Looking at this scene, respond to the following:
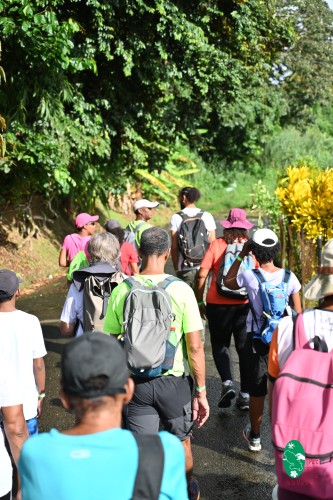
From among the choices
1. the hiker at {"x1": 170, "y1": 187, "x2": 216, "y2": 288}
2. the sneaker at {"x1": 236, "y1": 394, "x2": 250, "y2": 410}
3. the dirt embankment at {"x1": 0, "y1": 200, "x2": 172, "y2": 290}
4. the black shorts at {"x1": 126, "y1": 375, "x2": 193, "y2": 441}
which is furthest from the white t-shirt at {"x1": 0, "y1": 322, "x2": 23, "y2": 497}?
the dirt embankment at {"x1": 0, "y1": 200, "x2": 172, "y2": 290}

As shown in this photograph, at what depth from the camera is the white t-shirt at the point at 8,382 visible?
3623mm

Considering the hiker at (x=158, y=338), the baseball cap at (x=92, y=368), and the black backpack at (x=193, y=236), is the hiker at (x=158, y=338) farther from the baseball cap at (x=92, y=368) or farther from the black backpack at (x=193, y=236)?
the black backpack at (x=193, y=236)

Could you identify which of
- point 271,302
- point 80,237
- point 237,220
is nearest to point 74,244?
point 80,237

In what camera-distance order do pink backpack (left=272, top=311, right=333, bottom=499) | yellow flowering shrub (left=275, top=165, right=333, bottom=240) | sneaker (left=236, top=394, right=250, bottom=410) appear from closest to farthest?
pink backpack (left=272, top=311, right=333, bottom=499), sneaker (left=236, top=394, right=250, bottom=410), yellow flowering shrub (left=275, top=165, right=333, bottom=240)

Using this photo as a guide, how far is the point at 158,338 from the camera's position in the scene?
11.9ft

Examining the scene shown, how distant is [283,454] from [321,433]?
19 cm

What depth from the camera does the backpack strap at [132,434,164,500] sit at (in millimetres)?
2086

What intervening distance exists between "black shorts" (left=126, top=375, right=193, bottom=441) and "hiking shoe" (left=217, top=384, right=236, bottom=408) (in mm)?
2042

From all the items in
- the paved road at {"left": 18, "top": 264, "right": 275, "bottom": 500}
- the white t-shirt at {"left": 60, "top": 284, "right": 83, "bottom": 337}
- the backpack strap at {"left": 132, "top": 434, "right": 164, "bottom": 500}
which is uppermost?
the white t-shirt at {"left": 60, "top": 284, "right": 83, "bottom": 337}

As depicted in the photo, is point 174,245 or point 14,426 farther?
point 174,245

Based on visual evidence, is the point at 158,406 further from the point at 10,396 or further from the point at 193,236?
the point at 193,236

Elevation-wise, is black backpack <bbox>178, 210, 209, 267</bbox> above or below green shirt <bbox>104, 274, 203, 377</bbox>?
above

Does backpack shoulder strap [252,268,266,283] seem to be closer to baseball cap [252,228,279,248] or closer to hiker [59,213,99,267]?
baseball cap [252,228,279,248]

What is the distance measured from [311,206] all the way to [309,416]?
610 centimetres
